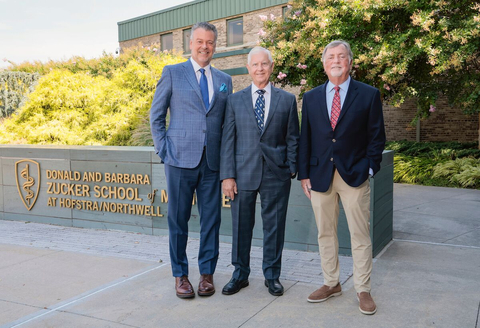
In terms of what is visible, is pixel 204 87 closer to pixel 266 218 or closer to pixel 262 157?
pixel 262 157

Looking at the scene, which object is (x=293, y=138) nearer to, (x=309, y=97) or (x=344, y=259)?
(x=309, y=97)

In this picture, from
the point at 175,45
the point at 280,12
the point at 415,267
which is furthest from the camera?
the point at 175,45

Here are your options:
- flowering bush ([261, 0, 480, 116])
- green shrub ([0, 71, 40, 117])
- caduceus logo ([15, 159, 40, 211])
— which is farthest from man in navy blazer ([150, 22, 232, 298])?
green shrub ([0, 71, 40, 117])

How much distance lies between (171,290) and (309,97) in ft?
6.70

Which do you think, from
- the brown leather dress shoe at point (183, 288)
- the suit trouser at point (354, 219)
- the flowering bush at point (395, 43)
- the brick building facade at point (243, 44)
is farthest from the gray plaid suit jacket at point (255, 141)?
the brick building facade at point (243, 44)

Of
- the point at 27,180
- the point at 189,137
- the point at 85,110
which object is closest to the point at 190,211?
the point at 189,137

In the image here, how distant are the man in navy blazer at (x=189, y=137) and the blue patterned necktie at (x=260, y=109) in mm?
321

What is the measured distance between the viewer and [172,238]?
3.86m

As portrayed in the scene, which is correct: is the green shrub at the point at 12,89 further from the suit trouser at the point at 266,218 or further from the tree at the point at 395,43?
the suit trouser at the point at 266,218

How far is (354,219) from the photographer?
3439mm

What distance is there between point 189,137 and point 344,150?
1.28 metres

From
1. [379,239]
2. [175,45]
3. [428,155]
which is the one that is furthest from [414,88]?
[175,45]

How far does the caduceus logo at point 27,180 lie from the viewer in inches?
274

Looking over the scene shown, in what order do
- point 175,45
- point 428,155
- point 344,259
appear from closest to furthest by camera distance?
1. point 344,259
2. point 428,155
3. point 175,45
